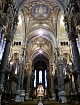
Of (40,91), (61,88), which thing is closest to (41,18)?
(61,88)

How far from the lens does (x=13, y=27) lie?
1223 cm

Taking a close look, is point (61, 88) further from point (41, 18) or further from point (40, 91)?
point (40, 91)

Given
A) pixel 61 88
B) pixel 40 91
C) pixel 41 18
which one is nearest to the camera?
pixel 61 88

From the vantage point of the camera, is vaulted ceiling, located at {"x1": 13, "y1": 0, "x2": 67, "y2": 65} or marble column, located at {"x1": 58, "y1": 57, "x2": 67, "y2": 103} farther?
vaulted ceiling, located at {"x1": 13, "y1": 0, "x2": 67, "y2": 65}

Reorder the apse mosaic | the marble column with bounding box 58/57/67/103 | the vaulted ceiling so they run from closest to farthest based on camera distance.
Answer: the marble column with bounding box 58/57/67/103
the vaulted ceiling
the apse mosaic

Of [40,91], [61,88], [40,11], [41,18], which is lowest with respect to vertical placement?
[40,91]

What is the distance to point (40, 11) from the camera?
2016cm

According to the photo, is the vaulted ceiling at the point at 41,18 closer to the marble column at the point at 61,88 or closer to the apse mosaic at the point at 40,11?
the apse mosaic at the point at 40,11

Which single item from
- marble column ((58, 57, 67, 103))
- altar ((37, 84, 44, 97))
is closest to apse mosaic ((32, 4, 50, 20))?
marble column ((58, 57, 67, 103))

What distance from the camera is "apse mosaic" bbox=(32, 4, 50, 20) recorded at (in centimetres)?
1967

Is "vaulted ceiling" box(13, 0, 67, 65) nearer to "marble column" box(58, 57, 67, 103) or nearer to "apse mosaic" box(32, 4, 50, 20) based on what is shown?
"apse mosaic" box(32, 4, 50, 20)

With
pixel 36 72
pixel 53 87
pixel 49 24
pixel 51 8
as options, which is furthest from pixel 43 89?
pixel 51 8

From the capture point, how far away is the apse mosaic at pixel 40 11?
1967cm

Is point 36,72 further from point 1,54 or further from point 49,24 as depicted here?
point 1,54
